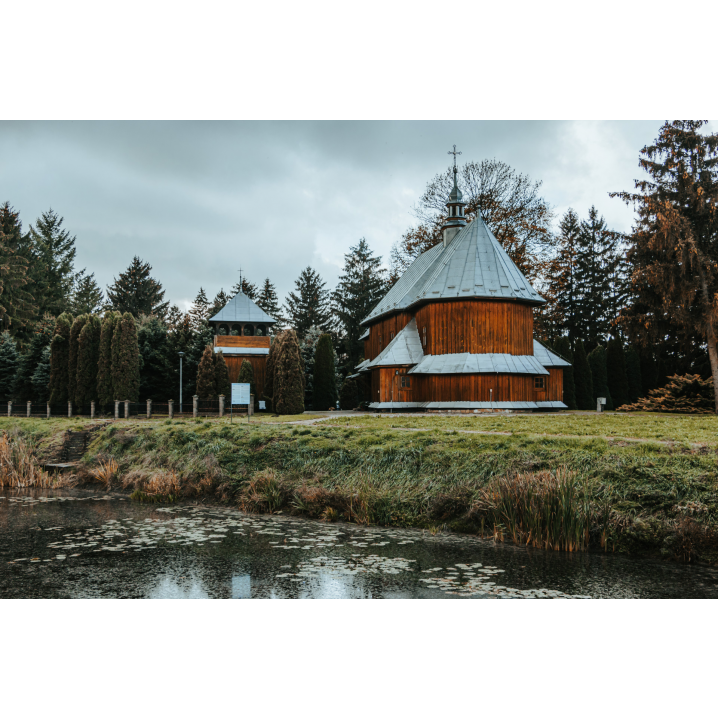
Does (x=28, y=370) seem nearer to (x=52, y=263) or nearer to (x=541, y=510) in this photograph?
(x=52, y=263)

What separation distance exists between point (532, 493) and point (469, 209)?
28396 millimetres

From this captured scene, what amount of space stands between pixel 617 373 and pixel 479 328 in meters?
11.9

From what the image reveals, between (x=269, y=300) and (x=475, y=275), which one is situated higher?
(x=269, y=300)

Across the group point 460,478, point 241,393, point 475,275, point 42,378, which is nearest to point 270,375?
point 475,275

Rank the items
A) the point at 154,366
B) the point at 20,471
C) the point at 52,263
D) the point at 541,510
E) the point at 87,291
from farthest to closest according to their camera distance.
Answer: the point at 87,291 → the point at 52,263 → the point at 154,366 → the point at 20,471 → the point at 541,510

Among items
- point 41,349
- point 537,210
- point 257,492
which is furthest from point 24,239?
point 257,492

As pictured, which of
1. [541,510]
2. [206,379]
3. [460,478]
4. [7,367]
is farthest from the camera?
[7,367]

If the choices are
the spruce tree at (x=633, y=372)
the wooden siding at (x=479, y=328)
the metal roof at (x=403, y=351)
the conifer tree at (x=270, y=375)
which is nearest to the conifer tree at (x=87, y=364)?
the conifer tree at (x=270, y=375)

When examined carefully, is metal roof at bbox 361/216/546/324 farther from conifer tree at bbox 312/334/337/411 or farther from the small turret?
conifer tree at bbox 312/334/337/411

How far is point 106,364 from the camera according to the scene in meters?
25.5

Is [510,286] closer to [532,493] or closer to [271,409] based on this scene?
[271,409]

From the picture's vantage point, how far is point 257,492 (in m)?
12.1

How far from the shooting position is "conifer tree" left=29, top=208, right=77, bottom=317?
47.6 m

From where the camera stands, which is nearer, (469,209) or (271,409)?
(271,409)
